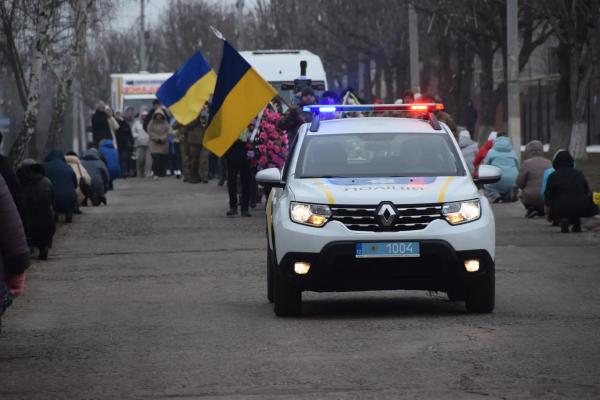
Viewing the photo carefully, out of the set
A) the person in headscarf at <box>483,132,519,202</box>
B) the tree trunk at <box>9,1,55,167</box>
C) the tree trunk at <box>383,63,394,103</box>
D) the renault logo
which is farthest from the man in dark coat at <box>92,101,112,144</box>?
the tree trunk at <box>383,63,394,103</box>

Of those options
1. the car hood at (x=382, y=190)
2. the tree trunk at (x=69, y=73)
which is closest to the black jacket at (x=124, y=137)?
the tree trunk at (x=69, y=73)

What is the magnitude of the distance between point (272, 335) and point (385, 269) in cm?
106

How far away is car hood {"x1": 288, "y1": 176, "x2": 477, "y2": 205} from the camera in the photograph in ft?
41.2

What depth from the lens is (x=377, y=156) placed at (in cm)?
1356

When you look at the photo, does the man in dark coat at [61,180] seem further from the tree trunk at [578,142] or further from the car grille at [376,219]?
the tree trunk at [578,142]

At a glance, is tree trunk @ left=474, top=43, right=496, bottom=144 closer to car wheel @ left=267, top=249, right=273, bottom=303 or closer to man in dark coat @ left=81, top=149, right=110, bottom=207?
man in dark coat @ left=81, top=149, right=110, bottom=207

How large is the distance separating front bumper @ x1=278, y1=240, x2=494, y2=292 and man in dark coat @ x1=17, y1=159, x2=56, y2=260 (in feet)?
23.6

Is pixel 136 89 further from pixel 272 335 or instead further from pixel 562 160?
pixel 272 335

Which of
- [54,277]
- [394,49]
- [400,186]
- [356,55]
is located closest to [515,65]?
[54,277]

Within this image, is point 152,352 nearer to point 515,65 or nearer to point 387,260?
point 387,260

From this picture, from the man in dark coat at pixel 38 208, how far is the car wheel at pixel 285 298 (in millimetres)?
6873

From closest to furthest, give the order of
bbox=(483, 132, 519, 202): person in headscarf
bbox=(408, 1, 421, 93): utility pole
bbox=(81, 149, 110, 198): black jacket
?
1. bbox=(483, 132, 519, 202): person in headscarf
2. bbox=(81, 149, 110, 198): black jacket
3. bbox=(408, 1, 421, 93): utility pole

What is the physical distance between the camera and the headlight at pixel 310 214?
12.6 meters

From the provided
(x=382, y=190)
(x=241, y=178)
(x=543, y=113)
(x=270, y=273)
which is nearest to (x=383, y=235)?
(x=382, y=190)
